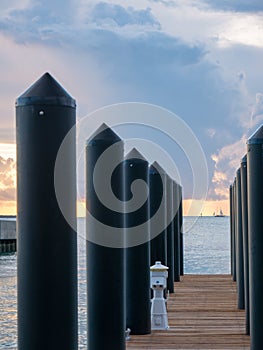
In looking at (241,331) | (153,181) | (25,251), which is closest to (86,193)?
(25,251)

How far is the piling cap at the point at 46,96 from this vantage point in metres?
5.49

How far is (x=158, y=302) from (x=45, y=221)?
884cm

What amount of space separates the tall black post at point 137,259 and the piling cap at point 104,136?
3.57 metres

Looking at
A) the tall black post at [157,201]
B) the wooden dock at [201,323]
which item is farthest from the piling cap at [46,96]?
the tall black post at [157,201]

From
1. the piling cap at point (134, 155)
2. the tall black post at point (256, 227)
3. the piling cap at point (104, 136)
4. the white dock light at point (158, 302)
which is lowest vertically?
the white dock light at point (158, 302)

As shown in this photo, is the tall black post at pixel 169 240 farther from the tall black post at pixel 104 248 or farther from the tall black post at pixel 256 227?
the tall black post at pixel 104 248

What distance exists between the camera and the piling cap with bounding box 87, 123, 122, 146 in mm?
8594

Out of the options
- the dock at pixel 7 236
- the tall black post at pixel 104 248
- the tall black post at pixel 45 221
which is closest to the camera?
the tall black post at pixel 45 221

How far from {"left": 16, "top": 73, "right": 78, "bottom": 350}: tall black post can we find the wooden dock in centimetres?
607

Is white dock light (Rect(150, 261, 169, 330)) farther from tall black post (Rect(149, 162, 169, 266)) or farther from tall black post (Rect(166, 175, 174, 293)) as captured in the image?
tall black post (Rect(166, 175, 174, 293))

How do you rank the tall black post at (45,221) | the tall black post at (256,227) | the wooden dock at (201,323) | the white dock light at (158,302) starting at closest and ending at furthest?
the tall black post at (45,221)
the tall black post at (256,227)
the wooden dock at (201,323)
the white dock light at (158,302)

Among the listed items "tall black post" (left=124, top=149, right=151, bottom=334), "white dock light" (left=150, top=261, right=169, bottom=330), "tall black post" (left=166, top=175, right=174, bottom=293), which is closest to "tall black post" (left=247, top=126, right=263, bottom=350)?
"tall black post" (left=124, top=149, right=151, bottom=334)

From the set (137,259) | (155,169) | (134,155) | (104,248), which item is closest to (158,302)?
(137,259)

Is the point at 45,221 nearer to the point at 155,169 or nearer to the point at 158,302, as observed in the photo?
the point at 158,302
